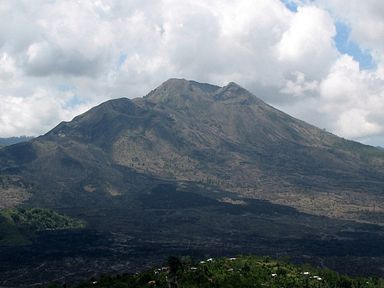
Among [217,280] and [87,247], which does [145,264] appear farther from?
[217,280]

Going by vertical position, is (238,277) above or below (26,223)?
above

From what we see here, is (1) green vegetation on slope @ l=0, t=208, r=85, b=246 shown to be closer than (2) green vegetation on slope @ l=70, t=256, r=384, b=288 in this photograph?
No

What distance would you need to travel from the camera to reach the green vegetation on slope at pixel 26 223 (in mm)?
163500

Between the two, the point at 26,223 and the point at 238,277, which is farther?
the point at 26,223

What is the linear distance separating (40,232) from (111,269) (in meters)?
59.8

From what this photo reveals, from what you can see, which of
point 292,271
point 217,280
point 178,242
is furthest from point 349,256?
point 217,280

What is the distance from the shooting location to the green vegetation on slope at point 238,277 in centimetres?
6203

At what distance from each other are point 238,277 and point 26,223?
13466 centimetres

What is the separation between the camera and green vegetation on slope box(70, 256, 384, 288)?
62.0 m

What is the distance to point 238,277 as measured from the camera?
6400 cm

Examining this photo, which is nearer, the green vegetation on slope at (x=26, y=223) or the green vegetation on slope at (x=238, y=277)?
the green vegetation on slope at (x=238, y=277)

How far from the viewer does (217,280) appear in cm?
6281

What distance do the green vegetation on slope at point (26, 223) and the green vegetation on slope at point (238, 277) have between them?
341 feet

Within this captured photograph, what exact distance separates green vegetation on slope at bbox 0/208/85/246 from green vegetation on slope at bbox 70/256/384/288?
104m
